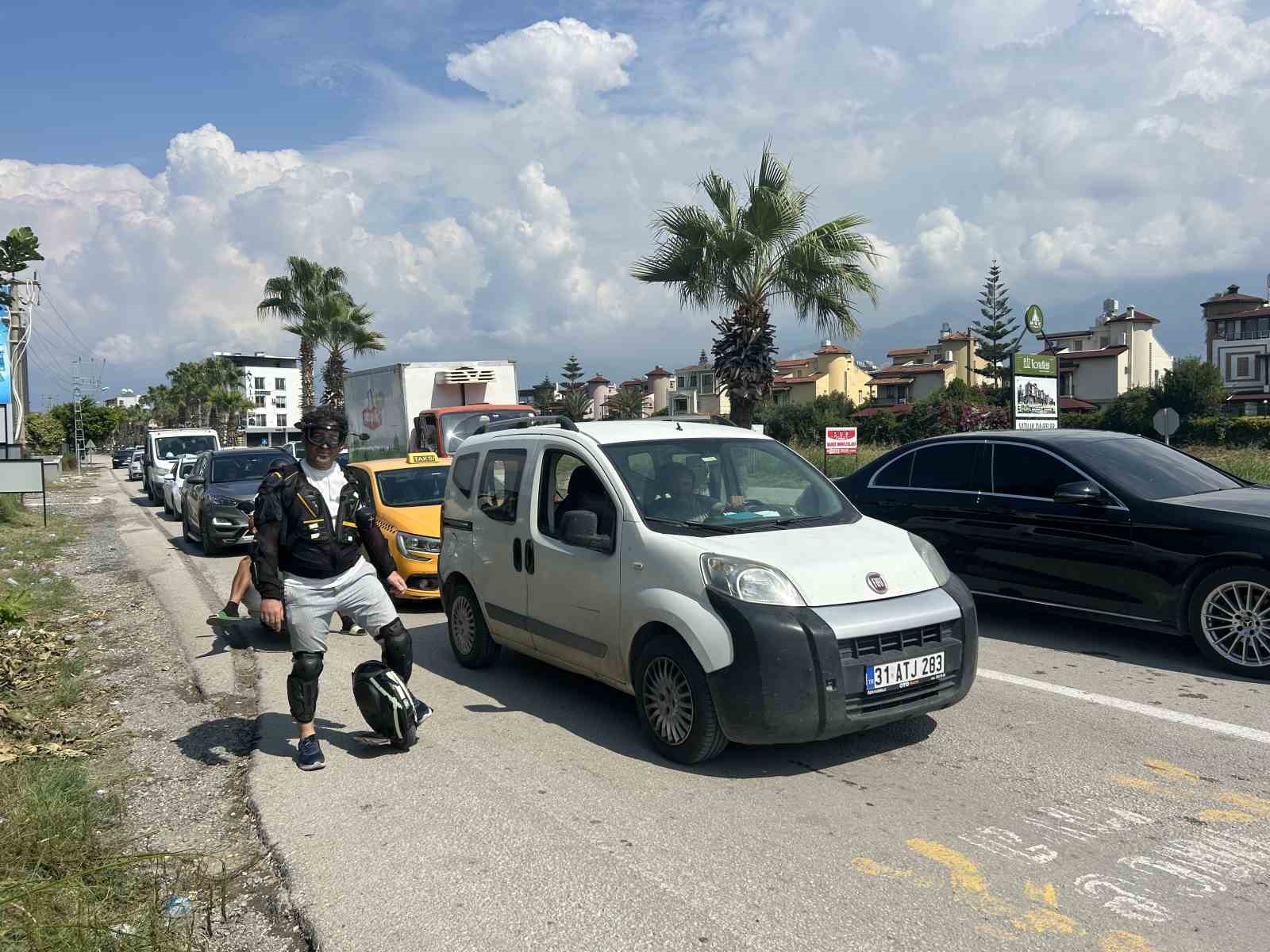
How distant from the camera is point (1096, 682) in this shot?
6508 millimetres

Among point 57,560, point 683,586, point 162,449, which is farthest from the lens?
point 162,449

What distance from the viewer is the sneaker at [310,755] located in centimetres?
529

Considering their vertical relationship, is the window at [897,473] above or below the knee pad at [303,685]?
above

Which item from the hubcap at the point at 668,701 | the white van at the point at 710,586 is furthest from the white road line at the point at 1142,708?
the hubcap at the point at 668,701

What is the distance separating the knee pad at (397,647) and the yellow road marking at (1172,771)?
387cm

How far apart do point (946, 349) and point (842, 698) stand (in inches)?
3418

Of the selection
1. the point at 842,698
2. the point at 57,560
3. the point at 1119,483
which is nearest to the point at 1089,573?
the point at 1119,483

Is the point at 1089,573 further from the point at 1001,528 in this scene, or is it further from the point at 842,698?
the point at 842,698

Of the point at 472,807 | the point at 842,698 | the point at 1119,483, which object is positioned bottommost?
the point at 472,807

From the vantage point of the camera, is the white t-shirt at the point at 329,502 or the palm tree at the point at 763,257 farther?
the palm tree at the point at 763,257

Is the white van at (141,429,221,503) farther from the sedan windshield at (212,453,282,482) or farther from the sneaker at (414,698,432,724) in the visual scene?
the sneaker at (414,698,432,724)

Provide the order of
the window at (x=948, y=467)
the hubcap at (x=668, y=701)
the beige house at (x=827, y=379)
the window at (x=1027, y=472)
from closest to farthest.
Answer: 1. the hubcap at (x=668, y=701)
2. the window at (x=1027, y=472)
3. the window at (x=948, y=467)
4. the beige house at (x=827, y=379)

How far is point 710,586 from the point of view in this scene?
16.2 feet

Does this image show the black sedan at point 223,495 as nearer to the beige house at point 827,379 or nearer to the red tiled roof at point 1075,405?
the red tiled roof at point 1075,405
